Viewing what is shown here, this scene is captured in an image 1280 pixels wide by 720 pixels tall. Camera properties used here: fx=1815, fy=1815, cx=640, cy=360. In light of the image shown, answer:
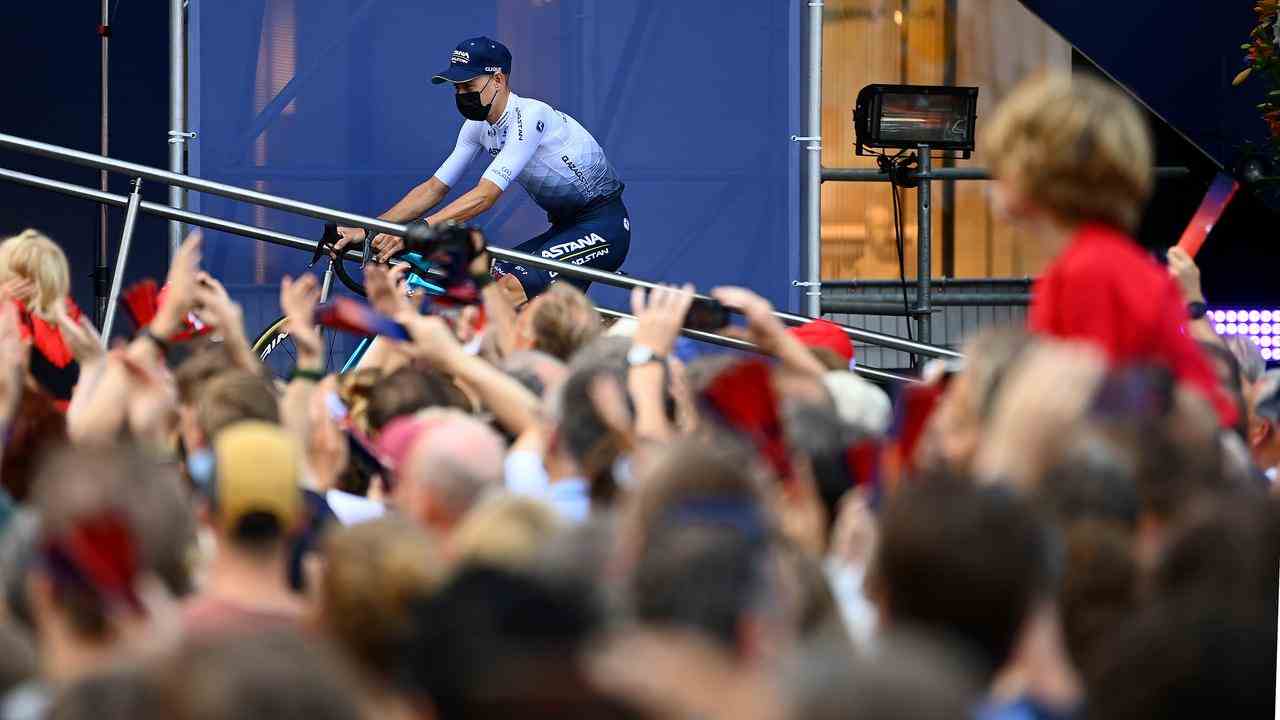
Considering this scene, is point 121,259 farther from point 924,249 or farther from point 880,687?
point 880,687

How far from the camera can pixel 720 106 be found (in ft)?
25.4

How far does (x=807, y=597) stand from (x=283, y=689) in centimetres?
105

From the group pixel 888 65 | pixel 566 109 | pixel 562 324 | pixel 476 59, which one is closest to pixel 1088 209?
pixel 562 324

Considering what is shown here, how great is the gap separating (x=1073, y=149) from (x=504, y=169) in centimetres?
441

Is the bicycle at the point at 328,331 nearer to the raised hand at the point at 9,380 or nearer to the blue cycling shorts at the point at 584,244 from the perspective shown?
the blue cycling shorts at the point at 584,244

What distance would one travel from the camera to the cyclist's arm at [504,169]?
709 cm

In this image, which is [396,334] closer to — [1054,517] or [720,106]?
[1054,517]

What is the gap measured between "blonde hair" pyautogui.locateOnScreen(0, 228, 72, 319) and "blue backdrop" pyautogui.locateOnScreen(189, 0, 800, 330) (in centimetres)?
175

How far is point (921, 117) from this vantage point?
902 centimetres

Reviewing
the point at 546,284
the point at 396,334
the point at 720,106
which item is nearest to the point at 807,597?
the point at 396,334

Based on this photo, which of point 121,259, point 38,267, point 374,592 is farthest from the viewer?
point 121,259

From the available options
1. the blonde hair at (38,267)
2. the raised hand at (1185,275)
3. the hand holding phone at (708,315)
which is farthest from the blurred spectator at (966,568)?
the blonde hair at (38,267)

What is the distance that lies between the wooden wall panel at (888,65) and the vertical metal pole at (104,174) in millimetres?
4900

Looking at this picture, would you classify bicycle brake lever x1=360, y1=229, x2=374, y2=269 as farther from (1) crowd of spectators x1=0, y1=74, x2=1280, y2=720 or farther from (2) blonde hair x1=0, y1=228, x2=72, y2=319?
(1) crowd of spectators x1=0, y1=74, x2=1280, y2=720
